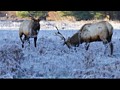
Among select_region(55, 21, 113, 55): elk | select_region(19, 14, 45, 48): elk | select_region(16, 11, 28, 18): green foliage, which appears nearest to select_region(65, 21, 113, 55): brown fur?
select_region(55, 21, 113, 55): elk

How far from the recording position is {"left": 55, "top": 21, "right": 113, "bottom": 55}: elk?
614 centimetres

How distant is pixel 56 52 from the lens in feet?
20.0

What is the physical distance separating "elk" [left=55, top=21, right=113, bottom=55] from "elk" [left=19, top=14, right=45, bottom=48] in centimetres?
28

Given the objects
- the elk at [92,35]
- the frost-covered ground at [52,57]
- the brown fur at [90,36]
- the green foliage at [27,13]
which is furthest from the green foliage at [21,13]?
the brown fur at [90,36]

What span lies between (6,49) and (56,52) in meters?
0.59

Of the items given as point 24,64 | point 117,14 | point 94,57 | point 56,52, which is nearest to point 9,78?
point 24,64

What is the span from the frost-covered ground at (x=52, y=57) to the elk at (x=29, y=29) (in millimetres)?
59

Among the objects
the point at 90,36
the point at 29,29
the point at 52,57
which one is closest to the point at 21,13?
the point at 29,29

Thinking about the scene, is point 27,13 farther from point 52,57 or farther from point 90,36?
point 90,36

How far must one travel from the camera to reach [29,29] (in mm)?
6305

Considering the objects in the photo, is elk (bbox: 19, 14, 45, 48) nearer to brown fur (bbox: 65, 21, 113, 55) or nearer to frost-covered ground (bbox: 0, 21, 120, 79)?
frost-covered ground (bbox: 0, 21, 120, 79)
